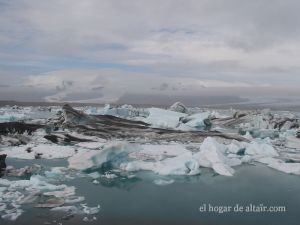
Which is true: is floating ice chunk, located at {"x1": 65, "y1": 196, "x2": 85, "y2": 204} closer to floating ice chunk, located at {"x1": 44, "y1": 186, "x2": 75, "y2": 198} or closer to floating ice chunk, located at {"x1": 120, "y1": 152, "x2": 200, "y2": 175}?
floating ice chunk, located at {"x1": 44, "y1": 186, "x2": 75, "y2": 198}

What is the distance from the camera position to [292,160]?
12.1 m

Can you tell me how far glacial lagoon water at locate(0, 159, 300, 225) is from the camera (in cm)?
637

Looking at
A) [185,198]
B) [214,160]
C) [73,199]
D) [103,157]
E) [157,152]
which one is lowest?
[185,198]

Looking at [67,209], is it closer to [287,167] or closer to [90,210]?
[90,210]

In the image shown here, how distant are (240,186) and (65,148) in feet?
20.3

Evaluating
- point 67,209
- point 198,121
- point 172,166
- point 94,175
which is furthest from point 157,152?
point 198,121

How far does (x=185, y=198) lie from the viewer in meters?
7.81

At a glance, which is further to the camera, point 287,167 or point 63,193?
point 287,167

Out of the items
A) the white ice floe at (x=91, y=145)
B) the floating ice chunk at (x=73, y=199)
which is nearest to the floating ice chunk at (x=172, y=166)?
the floating ice chunk at (x=73, y=199)

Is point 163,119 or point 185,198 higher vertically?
point 163,119

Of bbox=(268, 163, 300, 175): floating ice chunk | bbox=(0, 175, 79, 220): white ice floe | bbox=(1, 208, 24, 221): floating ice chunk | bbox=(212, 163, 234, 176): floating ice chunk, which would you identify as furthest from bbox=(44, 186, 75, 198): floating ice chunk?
bbox=(268, 163, 300, 175): floating ice chunk

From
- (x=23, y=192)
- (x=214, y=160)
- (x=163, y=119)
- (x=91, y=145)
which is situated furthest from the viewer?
(x=163, y=119)

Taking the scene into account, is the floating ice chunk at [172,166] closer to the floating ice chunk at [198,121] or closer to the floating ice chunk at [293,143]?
the floating ice chunk at [293,143]

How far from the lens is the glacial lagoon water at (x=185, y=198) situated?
6371 mm
